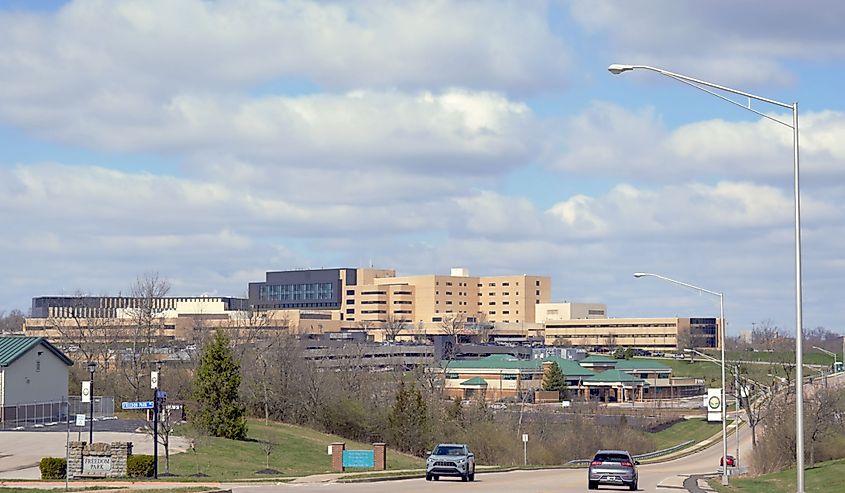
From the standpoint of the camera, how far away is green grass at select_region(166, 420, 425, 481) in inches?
1916

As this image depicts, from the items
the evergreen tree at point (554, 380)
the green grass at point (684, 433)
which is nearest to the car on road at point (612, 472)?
the green grass at point (684, 433)

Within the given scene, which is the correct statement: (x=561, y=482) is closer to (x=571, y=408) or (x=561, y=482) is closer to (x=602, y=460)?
(x=602, y=460)

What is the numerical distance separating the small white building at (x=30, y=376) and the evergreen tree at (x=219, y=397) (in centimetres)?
992

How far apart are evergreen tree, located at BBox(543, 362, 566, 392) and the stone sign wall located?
103 metres

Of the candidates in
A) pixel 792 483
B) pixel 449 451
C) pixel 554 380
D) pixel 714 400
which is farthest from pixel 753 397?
pixel 449 451

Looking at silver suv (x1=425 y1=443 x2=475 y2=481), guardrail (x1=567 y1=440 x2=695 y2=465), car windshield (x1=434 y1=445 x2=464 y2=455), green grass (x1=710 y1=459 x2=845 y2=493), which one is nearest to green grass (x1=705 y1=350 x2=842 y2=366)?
guardrail (x1=567 y1=440 x2=695 y2=465)

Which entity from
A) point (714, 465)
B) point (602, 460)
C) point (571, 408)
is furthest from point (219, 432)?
point (571, 408)

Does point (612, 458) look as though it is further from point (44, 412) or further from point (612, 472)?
point (44, 412)

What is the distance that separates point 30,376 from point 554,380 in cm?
8222

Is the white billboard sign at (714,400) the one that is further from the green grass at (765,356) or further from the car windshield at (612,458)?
the green grass at (765,356)

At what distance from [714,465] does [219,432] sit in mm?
40375

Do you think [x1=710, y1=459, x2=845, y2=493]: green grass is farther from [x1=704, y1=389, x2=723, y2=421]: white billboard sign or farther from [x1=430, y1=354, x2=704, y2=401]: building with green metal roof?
[x1=430, y1=354, x2=704, y2=401]: building with green metal roof

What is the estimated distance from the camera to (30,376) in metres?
68.4

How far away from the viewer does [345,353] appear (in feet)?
349
